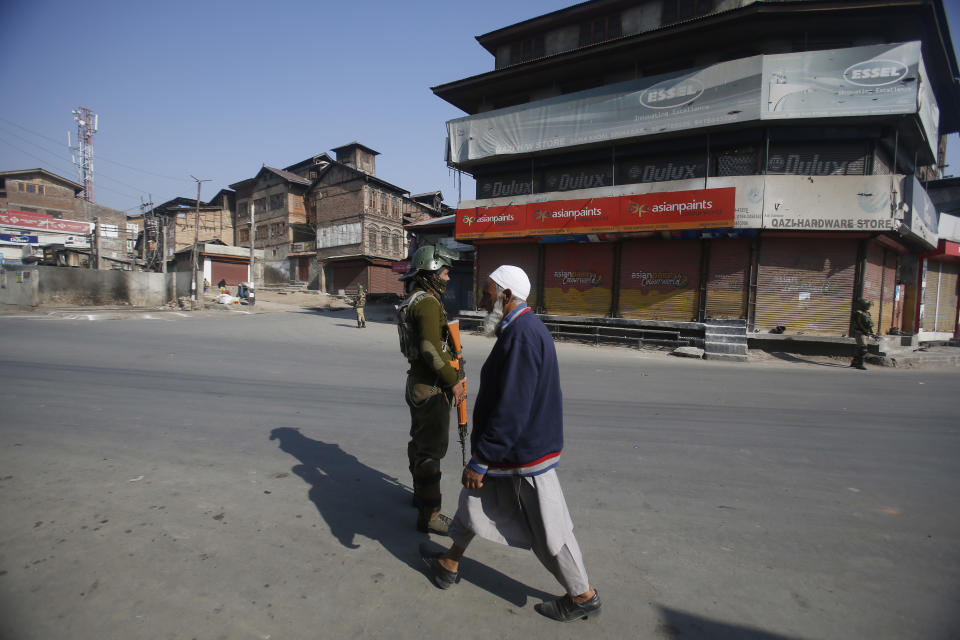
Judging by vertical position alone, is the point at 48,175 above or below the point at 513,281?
above

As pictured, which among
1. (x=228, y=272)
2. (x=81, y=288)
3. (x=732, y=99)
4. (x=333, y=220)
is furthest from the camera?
(x=228, y=272)

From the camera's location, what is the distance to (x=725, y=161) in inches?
592

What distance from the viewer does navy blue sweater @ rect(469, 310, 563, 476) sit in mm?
2209

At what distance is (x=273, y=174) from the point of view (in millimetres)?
42094

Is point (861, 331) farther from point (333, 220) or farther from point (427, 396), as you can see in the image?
point (333, 220)

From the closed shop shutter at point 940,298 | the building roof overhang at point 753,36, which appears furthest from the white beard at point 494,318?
the closed shop shutter at point 940,298

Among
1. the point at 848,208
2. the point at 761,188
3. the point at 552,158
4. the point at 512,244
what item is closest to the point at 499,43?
the point at 552,158

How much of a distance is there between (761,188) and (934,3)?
293 inches

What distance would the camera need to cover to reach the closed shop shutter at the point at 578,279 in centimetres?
1669

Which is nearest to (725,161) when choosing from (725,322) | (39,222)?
(725,322)

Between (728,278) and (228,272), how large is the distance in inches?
1544

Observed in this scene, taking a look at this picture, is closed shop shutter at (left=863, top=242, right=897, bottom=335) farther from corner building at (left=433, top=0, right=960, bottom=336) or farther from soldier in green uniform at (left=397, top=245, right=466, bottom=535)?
soldier in green uniform at (left=397, top=245, right=466, bottom=535)

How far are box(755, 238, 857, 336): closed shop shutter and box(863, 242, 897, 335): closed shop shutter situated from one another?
26.5 inches

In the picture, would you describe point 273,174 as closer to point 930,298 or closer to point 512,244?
point 512,244
